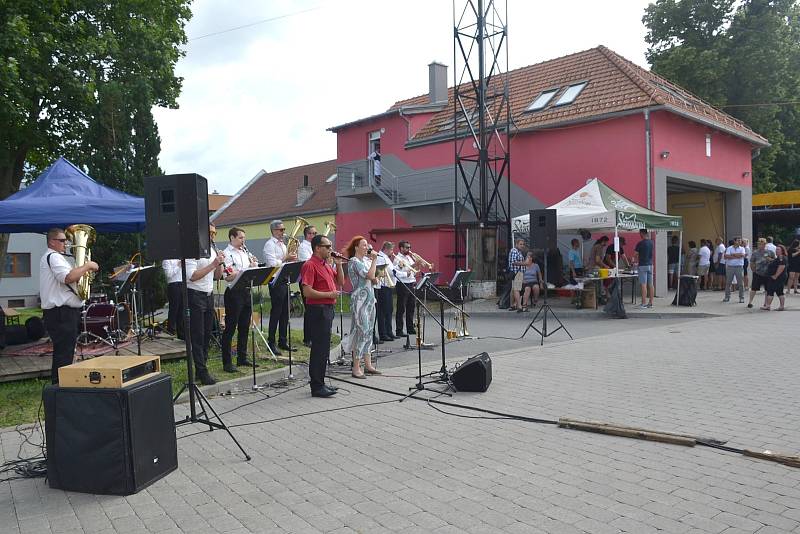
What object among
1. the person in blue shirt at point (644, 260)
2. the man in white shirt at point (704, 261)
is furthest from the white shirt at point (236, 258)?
the man in white shirt at point (704, 261)

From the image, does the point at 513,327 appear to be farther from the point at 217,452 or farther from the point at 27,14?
the point at 27,14

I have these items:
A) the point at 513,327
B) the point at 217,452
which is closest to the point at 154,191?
the point at 217,452

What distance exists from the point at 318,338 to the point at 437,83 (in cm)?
2295

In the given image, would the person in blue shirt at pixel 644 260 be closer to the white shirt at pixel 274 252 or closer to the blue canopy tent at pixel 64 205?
the white shirt at pixel 274 252

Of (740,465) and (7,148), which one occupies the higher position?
(7,148)

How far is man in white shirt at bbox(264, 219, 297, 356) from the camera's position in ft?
31.7

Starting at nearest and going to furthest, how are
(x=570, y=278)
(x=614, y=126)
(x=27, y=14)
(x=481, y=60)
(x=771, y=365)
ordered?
1. (x=771, y=365)
2. (x=27, y=14)
3. (x=570, y=278)
4. (x=614, y=126)
5. (x=481, y=60)

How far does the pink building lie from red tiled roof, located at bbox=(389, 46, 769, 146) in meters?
0.05

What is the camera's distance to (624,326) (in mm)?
13648

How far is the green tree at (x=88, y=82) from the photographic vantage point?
46.9ft

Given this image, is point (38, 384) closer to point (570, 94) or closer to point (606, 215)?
point (606, 215)

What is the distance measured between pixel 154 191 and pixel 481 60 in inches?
674

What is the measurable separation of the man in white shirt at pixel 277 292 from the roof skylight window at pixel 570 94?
1417 centimetres

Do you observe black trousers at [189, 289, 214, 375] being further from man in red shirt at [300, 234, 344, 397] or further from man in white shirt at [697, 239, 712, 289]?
man in white shirt at [697, 239, 712, 289]
